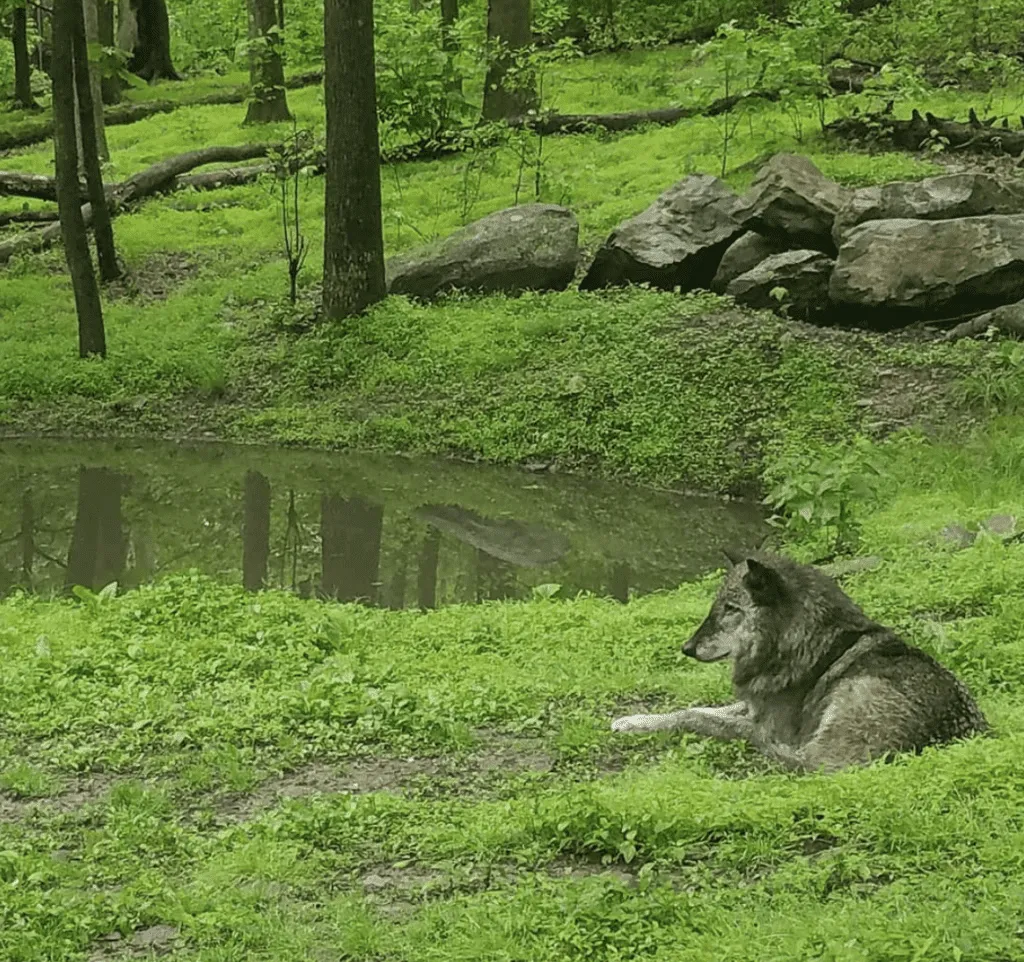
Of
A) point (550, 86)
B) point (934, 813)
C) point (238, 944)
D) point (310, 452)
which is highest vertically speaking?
point (550, 86)

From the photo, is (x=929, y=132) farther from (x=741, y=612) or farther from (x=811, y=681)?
(x=811, y=681)

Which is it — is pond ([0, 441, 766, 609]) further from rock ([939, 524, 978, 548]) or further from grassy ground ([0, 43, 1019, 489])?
rock ([939, 524, 978, 548])

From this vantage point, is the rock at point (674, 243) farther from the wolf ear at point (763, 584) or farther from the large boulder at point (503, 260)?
the wolf ear at point (763, 584)

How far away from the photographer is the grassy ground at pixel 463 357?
14344 millimetres

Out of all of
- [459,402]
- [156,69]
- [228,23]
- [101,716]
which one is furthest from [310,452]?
[228,23]

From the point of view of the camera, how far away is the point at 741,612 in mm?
6293

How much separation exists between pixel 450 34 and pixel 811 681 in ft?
66.7

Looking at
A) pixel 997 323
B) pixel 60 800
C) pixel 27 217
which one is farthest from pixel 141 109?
pixel 60 800

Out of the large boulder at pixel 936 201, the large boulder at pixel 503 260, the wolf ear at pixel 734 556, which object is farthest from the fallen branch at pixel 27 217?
the wolf ear at pixel 734 556

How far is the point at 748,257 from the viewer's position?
16562 millimetres

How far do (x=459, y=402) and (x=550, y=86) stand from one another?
14.6 m

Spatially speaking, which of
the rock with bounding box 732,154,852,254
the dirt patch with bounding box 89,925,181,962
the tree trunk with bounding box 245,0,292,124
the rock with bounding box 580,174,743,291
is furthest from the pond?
the tree trunk with bounding box 245,0,292,124

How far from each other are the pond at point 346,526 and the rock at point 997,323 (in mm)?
3636

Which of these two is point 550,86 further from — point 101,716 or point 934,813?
point 934,813
